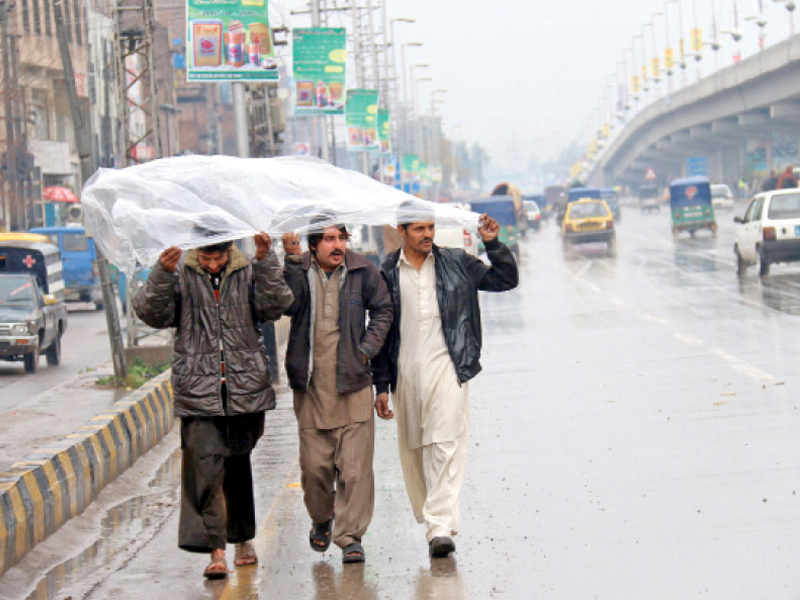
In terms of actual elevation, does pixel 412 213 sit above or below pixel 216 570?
above

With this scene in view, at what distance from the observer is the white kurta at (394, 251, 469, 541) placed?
7.21 m

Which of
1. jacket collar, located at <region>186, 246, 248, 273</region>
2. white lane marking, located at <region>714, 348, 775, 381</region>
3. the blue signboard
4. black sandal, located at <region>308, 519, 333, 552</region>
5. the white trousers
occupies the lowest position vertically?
white lane marking, located at <region>714, 348, 775, 381</region>

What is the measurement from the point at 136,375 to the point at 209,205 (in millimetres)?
11268

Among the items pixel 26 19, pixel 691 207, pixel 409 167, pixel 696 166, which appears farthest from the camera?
pixel 696 166

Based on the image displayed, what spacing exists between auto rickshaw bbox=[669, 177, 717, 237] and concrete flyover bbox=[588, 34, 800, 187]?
21.3 ft

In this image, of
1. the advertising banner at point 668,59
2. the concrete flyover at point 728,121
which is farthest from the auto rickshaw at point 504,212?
the advertising banner at point 668,59

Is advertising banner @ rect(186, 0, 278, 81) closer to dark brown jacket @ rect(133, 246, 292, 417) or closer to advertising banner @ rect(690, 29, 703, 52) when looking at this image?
dark brown jacket @ rect(133, 246, 292, 417)

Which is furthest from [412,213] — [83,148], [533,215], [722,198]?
[722,198]

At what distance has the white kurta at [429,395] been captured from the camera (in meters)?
7.21

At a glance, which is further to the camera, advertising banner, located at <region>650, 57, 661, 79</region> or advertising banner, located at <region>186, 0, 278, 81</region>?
advertising banner, located at <region>650, 57, 661, 79</region>

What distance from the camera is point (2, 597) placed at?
23.4ft

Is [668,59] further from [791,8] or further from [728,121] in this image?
[791,8]

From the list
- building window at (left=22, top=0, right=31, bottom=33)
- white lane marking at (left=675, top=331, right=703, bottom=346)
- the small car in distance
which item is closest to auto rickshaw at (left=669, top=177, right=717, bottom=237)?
the small car in distance

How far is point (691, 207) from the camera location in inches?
2030
